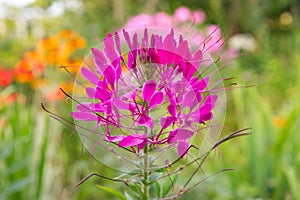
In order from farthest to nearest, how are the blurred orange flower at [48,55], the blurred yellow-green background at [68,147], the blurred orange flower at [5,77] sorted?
the blurred orange flower at [5,77]
the blurred orange flower at [48,55]
the blurred yellow-green background at [68,147]

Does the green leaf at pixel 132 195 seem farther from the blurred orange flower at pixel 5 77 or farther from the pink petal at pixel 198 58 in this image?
the blurred orange flower at pixel 5 77

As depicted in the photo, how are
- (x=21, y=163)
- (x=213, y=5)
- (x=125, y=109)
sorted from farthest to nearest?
1. (x=213, y=5)
2. (x=21, y=163)
3. (x=125, y=109)

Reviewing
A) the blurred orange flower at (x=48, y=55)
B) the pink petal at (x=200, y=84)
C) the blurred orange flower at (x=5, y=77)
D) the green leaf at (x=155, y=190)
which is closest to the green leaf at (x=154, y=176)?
the green leaf at (x=155, y=190)

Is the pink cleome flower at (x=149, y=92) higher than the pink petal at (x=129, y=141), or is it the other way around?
the pink cleome flower at (x=149, y=92)

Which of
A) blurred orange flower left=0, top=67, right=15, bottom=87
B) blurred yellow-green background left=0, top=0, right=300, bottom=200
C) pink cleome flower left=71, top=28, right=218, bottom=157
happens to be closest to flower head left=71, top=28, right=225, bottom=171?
pink cleome flower left=71, top=28, right=218, bottom=157

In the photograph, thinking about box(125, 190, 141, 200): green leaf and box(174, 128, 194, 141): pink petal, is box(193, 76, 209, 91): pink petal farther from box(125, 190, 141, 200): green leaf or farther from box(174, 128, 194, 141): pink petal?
box(125, 190, 141, 200): green leaf

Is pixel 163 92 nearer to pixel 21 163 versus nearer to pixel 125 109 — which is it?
pixel 125 109

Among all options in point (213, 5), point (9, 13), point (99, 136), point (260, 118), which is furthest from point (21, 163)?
point (213, 5)

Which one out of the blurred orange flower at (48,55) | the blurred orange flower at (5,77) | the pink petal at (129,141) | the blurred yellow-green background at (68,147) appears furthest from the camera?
the blurred orange flower at (5,77)
